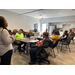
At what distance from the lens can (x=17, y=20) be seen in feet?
19.2

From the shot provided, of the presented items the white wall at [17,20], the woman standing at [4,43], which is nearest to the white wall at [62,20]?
the white wall at [17,20]

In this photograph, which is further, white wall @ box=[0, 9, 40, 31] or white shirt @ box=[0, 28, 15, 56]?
white wall @ box=[0, 9, 40, 31]

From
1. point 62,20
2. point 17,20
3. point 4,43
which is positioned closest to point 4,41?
point 4,43

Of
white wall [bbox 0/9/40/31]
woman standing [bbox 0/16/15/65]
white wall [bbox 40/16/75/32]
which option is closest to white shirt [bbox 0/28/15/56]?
woman standing [bbox 0/16/15/65]

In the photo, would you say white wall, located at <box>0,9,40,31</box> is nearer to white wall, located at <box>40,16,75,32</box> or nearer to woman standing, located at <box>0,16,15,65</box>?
white wall, located at <box>40,16,75,32</box>

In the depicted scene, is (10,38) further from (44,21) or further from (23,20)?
(44,21)

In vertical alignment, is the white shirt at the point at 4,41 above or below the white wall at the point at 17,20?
below

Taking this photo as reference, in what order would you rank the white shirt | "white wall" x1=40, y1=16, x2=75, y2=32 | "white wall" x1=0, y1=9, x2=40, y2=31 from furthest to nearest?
"white wall" x1=40, y1=16, x2=75, y2=32, "white wall" x1=0, y1=9, x2=40, y2=31, the white shirt

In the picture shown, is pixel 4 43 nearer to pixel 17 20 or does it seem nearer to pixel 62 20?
pixel 17 20

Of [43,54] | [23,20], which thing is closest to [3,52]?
[43,54]

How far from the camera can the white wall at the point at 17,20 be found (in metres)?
4.96

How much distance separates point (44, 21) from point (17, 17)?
14.9ft

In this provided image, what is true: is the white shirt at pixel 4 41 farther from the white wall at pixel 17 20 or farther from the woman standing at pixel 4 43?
the white wall at pixel 17 20

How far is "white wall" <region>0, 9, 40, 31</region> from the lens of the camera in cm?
496
